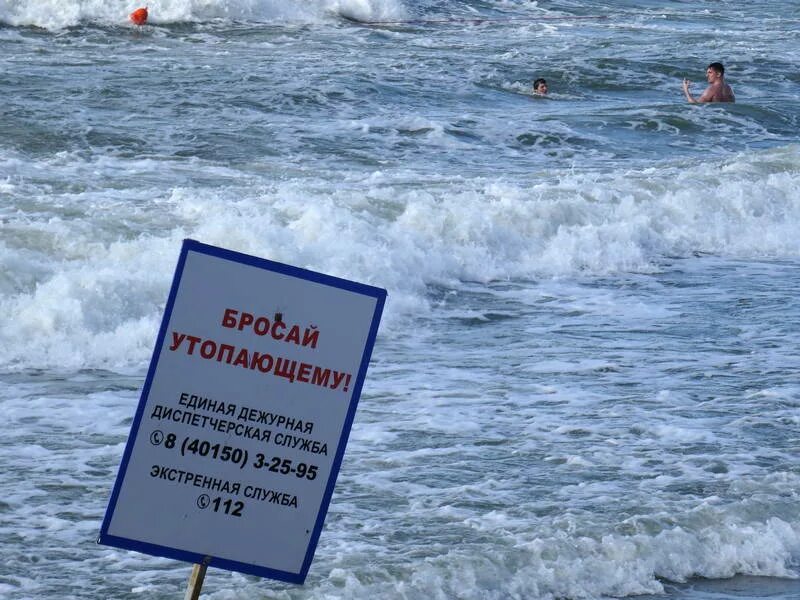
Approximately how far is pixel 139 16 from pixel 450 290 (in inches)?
673

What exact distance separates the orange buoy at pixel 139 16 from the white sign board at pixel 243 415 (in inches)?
960

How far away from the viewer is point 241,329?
3.77 metres

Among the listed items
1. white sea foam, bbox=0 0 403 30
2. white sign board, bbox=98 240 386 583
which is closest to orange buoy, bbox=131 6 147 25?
white sea foam, bbox=0 0 403 30

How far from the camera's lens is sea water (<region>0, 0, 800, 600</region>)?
20.6 ft

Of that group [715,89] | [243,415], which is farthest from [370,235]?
[715,89]

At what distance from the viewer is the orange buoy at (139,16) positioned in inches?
1072

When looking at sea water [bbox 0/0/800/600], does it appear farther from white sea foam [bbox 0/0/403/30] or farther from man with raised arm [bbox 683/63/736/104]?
man with raised arm [bbox 683/63/736/104]

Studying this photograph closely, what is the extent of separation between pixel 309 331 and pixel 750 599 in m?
2.96

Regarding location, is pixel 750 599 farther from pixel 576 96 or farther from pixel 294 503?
pixel 576 96

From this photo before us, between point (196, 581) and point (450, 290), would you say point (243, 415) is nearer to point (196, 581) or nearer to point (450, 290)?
point (196, 581)

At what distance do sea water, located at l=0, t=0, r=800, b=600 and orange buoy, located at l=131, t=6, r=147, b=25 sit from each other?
0.83m

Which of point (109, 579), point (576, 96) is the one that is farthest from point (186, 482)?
point (576, 96)

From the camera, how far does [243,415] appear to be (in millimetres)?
3799

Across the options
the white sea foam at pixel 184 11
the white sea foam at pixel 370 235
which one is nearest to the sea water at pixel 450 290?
the white sea foam at pixel 370 235
